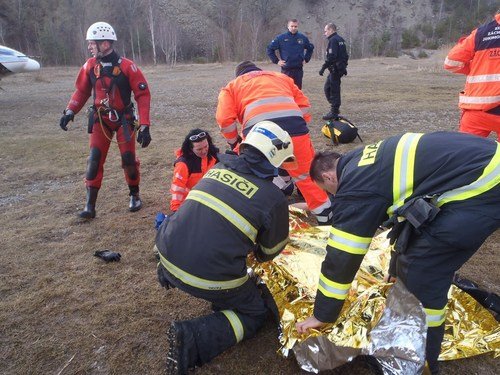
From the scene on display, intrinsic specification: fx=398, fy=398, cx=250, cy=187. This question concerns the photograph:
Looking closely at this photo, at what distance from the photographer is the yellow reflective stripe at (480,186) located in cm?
188

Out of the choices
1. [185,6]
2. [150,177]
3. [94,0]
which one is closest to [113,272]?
[150,177]

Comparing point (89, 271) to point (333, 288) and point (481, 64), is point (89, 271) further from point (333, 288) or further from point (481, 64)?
point (481, 64)

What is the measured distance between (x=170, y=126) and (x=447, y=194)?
8.20 m

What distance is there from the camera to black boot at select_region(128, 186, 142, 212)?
4.85 metres

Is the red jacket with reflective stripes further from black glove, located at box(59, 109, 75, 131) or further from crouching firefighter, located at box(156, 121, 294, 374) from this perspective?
crouching firefighter, located at box(156, 121, 294, 374)

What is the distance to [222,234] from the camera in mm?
2256

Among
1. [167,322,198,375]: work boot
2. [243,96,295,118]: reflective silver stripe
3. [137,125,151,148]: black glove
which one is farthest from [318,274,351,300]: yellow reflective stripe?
[137,125,151,148]: black glove

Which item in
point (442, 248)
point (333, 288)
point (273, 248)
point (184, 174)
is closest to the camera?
point (442, 248)

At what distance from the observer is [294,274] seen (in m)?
2.71

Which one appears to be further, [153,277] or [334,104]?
[334,104]

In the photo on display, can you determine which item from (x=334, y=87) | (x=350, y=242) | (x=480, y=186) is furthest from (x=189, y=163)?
(x=334, y=87)

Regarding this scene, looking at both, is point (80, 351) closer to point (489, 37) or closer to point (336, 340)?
point (336, 340)

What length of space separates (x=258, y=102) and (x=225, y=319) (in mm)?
2023

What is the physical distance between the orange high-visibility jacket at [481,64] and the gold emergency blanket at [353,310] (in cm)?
191
